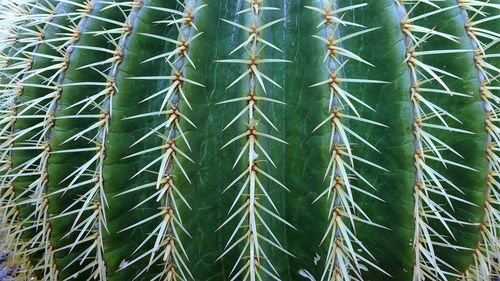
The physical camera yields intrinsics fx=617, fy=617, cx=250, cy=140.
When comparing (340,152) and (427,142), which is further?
(427,142)

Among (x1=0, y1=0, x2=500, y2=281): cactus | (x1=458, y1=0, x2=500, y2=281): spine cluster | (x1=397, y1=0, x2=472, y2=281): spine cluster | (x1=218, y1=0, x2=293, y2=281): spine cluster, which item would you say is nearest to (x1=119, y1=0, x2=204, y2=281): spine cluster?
(x1=0, y1=0, x2=500, y2=281): cactus

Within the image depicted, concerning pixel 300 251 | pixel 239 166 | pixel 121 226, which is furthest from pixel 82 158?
pixel 300 251

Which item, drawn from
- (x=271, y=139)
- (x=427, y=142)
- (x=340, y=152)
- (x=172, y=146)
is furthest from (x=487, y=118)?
(x=172, y=146)

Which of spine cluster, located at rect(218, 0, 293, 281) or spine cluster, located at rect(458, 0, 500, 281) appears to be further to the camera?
spine cluster, located at rect(458, 0, 500, 281)

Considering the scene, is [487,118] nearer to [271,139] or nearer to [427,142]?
[427,142]

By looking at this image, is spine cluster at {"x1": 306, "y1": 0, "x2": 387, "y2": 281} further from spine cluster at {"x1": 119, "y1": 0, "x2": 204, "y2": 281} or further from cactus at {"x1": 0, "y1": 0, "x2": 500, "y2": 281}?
spine cluster at {"x1": 119, "y1": 0, "x2": 204, "y2": 281}

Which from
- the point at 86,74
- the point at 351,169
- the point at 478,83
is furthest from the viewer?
A: the point at 86,74

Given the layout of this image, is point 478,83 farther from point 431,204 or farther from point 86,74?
point 86,74

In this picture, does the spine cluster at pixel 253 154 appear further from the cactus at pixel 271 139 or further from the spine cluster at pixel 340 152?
the spine cluster at pixel 340 152
